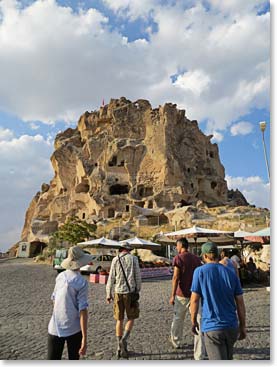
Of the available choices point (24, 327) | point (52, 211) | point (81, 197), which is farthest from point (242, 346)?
point (52, 211)

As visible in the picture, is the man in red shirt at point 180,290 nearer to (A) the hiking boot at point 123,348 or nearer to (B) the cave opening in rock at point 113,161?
(A) the hiking boot at point 123,348

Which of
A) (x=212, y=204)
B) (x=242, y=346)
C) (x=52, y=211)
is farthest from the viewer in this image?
(x=52, y=211)

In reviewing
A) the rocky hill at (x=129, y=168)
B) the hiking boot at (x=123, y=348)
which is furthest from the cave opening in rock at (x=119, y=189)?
the hiking boot at (x=123, y=348)

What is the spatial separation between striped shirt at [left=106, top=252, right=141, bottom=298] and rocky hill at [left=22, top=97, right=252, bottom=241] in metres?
42.2

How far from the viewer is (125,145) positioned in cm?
5953

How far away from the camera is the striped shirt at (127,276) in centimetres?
522

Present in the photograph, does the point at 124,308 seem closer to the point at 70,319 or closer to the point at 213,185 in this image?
the point at 70,319

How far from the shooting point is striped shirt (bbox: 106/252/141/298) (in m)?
5.22

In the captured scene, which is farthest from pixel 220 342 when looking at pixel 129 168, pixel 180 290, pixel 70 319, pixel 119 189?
pixel 119 189

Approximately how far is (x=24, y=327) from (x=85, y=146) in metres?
58.3

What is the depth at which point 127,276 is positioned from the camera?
5.27 metres

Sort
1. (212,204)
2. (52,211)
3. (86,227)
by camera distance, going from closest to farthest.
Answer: (86,227), (212,204), (52,211)

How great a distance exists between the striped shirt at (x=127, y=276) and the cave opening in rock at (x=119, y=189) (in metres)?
52.3

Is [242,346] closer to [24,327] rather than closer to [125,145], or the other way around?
[24,327]
